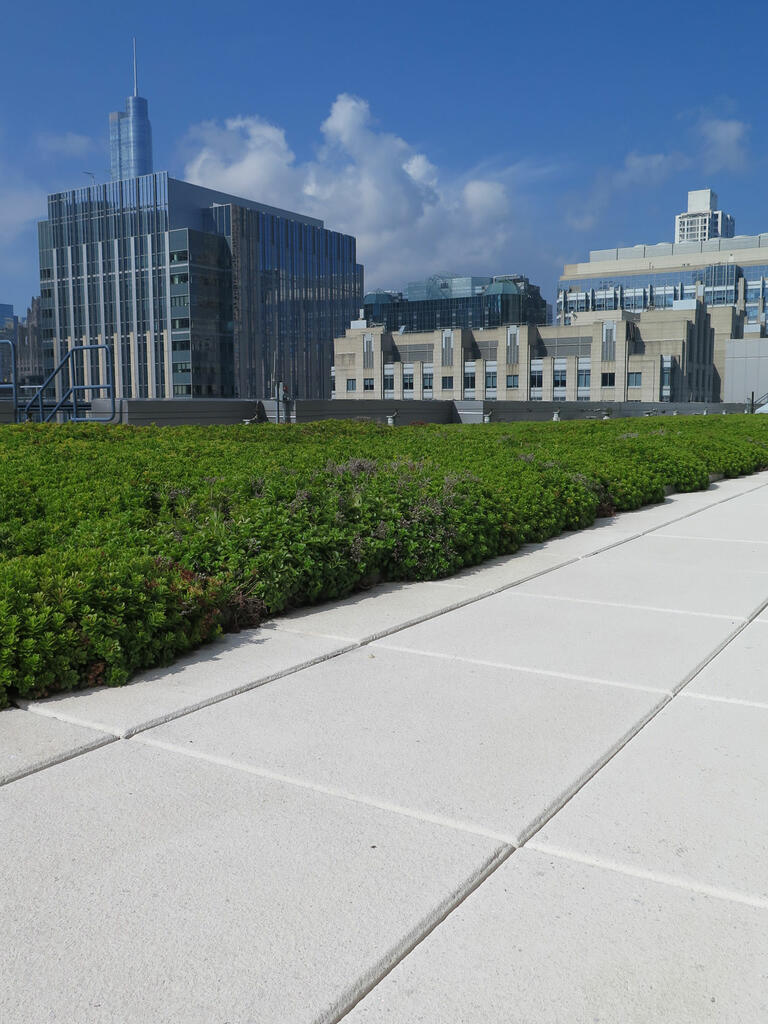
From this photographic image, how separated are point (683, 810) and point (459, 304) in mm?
155736

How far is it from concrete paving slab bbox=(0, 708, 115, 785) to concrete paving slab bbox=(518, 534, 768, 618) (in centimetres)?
386

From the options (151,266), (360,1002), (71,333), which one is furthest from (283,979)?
(71,333)

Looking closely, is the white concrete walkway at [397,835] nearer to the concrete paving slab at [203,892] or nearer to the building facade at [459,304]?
the concrete paving slab at [203,892]

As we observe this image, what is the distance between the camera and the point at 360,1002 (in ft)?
7.70

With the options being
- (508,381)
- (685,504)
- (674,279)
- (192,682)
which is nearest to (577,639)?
(192,682)

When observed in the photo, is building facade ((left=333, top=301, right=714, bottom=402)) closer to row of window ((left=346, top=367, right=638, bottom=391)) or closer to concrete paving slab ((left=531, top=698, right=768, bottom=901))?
row of window ((left=346, top=367, right=638, bottom=391))

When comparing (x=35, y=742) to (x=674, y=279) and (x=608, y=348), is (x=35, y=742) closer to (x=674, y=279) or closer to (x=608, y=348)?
(x=608, y=348)

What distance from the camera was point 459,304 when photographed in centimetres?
15438

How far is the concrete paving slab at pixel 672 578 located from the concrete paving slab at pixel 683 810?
2501 mm

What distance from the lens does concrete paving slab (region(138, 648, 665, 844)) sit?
11.5ft

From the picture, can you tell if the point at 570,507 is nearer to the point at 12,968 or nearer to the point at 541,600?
the point at 541,600

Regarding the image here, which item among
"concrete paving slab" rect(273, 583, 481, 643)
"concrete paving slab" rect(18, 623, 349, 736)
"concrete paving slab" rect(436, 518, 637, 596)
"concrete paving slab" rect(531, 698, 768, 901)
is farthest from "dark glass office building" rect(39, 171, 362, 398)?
"concrete paving slab" rect(531, 698, 768, 901)

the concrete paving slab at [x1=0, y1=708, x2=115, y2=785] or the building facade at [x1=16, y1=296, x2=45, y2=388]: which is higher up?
the building facade at [x1=16, y1=296, x2=45, y2=388]

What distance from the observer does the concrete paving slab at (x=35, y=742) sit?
371 cm
